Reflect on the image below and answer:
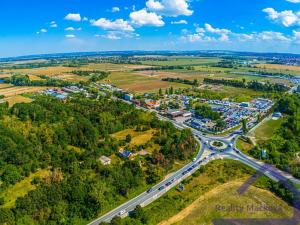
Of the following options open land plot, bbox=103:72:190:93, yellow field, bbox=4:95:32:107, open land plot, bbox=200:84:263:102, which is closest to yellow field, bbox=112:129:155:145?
open land plot, bbox=200:84:263:102

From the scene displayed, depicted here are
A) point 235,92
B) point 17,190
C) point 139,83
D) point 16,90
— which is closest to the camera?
point 17,190

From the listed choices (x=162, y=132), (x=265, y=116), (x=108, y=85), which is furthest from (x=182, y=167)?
(x=108, y=85)

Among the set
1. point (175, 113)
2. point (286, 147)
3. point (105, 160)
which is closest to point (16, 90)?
point (175, 113)

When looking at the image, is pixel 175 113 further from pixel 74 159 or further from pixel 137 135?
pixel 74 159

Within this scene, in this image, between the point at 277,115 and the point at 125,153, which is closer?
the point at 125,153

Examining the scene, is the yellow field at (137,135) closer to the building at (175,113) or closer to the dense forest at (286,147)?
the building at (175,113)

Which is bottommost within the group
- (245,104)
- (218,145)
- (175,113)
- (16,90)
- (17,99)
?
(218,145)

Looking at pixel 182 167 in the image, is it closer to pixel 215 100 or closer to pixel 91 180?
pixel 91 180
